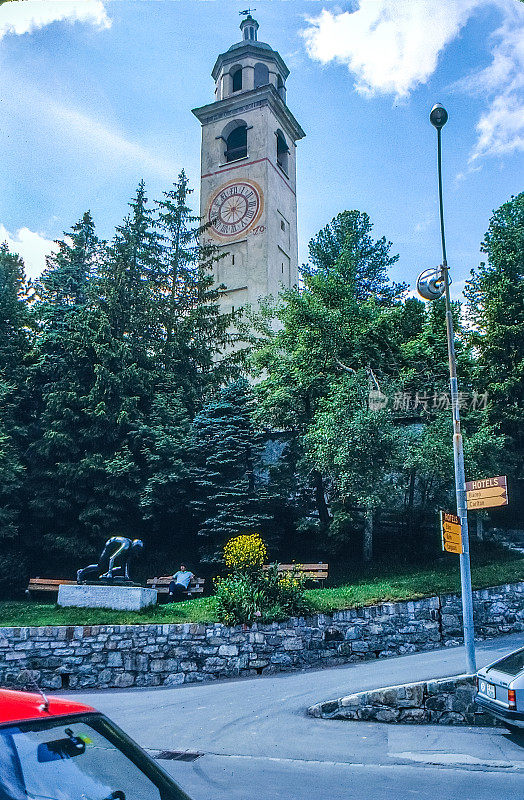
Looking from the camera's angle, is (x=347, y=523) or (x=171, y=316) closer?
(x=347, y=523)

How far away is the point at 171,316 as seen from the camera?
3039cm

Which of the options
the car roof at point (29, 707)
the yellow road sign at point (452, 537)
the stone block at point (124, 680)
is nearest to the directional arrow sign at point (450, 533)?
the yellow road sign at point (452, 537)

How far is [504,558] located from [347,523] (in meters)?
5.40

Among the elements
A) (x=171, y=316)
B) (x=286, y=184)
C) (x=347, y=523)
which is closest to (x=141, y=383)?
(x=171, y=316)

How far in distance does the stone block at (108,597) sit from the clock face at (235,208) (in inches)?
1058

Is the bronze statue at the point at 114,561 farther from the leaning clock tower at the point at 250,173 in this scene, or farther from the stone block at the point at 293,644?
the leaning clock tower at the point at 250,173

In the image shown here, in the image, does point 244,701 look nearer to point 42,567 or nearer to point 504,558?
point 504,558

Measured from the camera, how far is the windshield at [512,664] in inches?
338

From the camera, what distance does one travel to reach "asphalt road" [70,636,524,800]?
6.28 meters

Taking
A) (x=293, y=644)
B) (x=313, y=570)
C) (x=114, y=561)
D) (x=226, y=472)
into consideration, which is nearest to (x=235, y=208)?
(x=226, y=472)

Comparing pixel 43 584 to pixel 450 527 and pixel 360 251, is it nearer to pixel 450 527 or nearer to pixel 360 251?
pixel 450 527

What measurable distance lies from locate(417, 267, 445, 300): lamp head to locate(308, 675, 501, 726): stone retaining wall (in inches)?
268

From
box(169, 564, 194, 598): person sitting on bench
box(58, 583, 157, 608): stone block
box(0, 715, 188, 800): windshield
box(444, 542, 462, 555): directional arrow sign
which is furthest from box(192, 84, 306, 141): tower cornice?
box(0, 715, 188, 800): windshield

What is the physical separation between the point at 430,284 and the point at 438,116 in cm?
306
